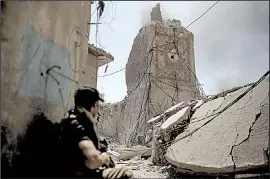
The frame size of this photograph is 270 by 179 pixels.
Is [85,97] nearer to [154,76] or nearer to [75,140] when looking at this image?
[75,140]

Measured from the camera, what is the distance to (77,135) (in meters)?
2.02

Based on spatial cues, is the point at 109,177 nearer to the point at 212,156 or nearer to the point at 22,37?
the point at 22,37

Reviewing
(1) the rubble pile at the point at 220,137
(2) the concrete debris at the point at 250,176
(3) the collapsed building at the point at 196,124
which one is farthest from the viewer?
(3) the collapsed building at the point at 196,124

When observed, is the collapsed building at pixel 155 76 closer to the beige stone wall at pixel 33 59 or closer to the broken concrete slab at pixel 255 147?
the broken concrete slab at pixel 255 147

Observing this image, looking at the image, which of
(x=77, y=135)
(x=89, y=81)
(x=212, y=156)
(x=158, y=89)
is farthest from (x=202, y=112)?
(x=158, y=89)

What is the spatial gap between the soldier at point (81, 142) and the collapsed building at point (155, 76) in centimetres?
1008

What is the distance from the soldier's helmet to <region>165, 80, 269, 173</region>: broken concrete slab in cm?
280

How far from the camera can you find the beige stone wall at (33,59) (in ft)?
7.13

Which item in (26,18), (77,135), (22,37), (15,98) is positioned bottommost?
(77,135)

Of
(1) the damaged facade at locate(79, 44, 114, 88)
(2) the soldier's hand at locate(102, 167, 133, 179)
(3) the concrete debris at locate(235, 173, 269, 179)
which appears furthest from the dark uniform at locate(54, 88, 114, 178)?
(1) the damaged facade at locate(79, 44, 114, 88)

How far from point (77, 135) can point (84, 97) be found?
0.36 meters

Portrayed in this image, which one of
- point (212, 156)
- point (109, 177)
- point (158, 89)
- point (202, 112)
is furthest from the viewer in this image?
point (158, 89)

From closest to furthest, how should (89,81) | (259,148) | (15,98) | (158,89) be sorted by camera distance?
(15,98) < (259,148) < (89,81) < (158,89)

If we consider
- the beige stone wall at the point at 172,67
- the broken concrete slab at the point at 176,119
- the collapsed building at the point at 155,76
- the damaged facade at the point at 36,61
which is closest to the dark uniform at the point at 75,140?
the damaged facade at the point at 36,61
